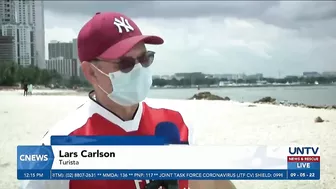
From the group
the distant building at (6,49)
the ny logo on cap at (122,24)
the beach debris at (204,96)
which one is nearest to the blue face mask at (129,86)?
the ny logo on cap at (122,24)

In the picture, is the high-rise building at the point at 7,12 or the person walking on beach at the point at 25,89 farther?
the person walking on beach at the point at 25,89

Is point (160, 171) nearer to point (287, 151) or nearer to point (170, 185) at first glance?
point (170, 185)

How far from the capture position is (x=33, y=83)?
5.93 feet

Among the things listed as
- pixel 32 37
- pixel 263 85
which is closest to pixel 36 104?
pixel 32 37

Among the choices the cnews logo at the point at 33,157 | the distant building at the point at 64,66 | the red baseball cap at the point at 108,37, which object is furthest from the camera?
the distant building at the point at 64,66

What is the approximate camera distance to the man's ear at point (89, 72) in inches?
48.6

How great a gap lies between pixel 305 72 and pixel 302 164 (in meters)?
0.50

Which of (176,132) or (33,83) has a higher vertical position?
(33,83)

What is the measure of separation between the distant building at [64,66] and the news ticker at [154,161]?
0.96 ft

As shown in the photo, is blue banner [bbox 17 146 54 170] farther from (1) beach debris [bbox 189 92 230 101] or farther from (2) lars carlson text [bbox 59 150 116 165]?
(1) beach debris [bbox 189 92 230 101]

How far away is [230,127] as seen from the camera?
2268 mm

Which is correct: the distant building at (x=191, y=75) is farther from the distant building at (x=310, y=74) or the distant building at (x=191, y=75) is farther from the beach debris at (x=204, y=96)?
the distant building at (x=310, y=74)

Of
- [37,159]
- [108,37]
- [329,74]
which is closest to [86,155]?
[37,159]

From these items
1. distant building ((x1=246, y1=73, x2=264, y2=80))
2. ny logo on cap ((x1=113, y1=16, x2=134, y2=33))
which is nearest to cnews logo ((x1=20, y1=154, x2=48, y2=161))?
ny logo on cap ((x1=113, y1=16, x2=134, y2=33))
